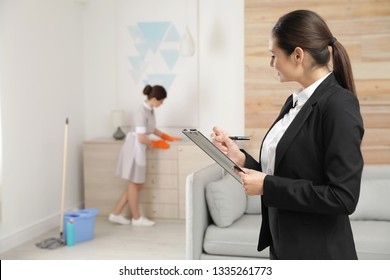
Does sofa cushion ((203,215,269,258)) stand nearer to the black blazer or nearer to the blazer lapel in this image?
the black blazer

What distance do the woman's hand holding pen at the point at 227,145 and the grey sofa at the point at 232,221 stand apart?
1.53 m

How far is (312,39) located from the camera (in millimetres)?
1413

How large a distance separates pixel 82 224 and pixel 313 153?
3191 mm

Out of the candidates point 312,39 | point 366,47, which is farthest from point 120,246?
point 312,39

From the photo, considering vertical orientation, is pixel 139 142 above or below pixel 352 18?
below

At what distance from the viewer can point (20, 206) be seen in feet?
14.0

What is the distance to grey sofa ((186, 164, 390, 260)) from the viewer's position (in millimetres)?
3148

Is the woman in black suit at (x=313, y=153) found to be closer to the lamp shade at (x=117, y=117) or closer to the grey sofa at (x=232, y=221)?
the grey sofa at (x=232, y=221)

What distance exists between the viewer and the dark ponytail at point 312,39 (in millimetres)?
1410

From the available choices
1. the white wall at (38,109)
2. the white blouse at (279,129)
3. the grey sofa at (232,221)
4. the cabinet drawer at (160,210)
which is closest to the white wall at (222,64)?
the cabinet drawer at (160,210)

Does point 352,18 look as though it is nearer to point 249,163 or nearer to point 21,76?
point 21,76

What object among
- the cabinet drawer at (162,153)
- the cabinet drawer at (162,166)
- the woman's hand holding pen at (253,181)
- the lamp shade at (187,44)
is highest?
the lamp shade at (187,44)

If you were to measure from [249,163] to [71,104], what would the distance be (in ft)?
12.4

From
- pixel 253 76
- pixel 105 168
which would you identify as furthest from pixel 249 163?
pixel 105 168
